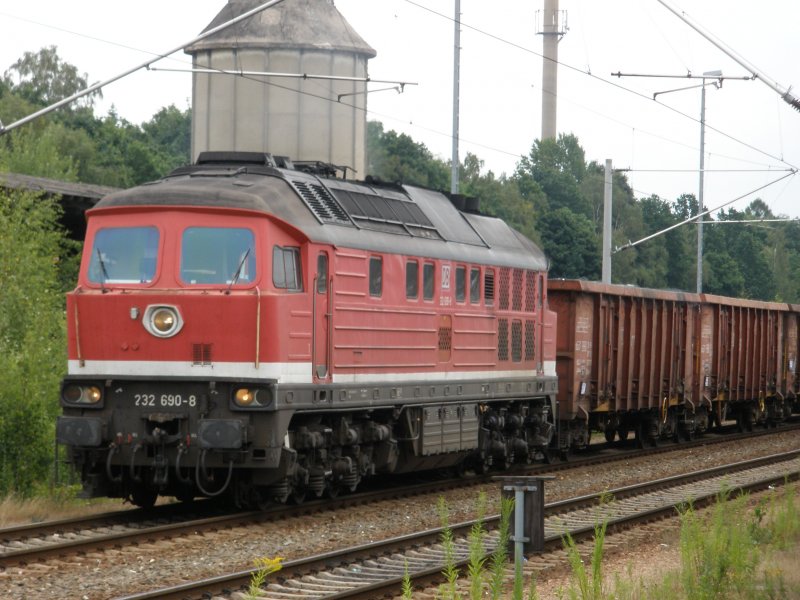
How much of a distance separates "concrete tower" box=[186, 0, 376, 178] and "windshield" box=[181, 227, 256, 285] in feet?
143

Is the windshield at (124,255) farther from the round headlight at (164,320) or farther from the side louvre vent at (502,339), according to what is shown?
the side louvre vent at (502,339)

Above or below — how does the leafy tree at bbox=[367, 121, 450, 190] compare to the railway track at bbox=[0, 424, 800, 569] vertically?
above

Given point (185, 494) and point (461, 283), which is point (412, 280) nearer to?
point (461, 283)

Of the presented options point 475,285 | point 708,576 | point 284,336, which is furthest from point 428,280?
point 708,576

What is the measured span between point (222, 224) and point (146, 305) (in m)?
1.24

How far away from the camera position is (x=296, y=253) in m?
16.2

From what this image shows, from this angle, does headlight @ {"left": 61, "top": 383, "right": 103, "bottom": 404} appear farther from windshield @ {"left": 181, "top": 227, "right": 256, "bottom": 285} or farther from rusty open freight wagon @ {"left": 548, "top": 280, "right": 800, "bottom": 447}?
rusty open freight wagon @ {"left": 548, "top": 280, "right": 800, "bottom": 447}

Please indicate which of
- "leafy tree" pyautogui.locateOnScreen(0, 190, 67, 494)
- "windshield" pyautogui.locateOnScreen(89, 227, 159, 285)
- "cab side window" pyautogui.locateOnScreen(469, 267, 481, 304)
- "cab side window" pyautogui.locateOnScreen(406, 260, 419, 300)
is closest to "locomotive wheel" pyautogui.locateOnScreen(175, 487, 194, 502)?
"leafy tree" pyautogui.locateOnScreen(0, 190, 67, 494)

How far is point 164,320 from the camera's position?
51.3 ft

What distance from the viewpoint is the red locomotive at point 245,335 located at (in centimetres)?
1545

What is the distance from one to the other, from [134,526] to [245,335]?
244 centimetres

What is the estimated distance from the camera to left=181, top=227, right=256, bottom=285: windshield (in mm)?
15641

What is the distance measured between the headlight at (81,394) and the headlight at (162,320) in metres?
0.94

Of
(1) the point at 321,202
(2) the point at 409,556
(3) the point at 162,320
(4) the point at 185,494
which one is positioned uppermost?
(1) the point at 321,202
